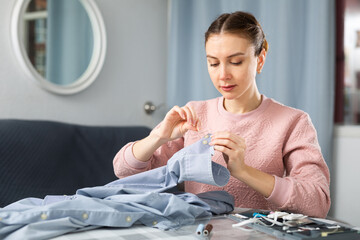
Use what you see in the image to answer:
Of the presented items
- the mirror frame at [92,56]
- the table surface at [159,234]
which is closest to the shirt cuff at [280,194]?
the table surface at [159,234]

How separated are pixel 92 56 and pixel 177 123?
4.67 ft

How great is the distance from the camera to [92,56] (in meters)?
2.47

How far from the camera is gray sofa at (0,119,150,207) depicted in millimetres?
1803

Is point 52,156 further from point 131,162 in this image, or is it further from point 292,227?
point 292,227

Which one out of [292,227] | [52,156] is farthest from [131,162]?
[52,156]

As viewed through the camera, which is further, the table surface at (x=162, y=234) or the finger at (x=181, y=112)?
the finger at (x=181, y=112)

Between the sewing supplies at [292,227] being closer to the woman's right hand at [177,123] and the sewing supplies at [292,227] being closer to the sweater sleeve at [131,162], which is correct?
the woman's right hand at [177,123]

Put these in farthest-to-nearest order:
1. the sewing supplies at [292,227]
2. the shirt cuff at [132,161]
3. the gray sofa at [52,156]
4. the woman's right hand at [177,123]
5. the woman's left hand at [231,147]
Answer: the gray sofa at [52,156] < the shirt cuff at [132,161] < the woman's right hand at [177,123] < the woman's left hand at [231,147] < the sewing supplies at [292,227]

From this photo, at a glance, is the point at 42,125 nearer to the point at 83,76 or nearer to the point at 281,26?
the point at 83,76

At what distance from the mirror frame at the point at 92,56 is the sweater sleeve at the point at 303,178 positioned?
4.78 ft

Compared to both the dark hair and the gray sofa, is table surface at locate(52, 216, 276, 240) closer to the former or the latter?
the dark hair

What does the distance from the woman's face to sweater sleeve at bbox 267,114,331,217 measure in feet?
0.76

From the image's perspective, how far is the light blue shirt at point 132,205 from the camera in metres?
0.78

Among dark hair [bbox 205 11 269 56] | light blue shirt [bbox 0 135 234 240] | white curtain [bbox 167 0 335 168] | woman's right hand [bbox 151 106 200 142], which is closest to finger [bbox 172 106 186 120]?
woman's right hand [bbox 151 106 200 142]
